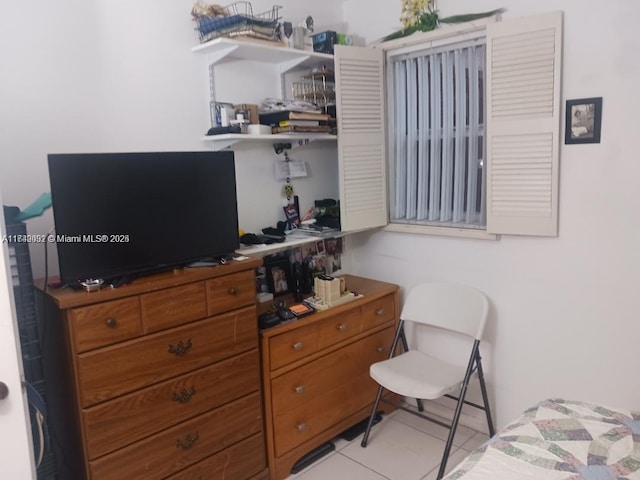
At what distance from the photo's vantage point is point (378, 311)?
2.81m

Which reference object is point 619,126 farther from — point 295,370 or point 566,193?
point 295,370

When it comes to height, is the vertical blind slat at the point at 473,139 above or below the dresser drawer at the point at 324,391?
above

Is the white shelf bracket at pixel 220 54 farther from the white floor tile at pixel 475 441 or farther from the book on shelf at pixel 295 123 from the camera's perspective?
the white floor tile at pixel 475 441

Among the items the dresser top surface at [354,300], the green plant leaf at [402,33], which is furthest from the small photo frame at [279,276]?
the green plant leaf at [402,33]

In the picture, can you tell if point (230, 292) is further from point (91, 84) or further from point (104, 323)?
point (91, 84)

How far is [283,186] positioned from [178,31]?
0.97m

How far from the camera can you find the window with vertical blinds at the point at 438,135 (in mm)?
2580

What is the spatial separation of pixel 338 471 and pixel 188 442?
2.78 feet

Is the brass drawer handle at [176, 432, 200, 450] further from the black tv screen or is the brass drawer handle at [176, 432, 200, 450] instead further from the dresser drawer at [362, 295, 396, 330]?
the dresser drawer at [362, 295, 396, 330]

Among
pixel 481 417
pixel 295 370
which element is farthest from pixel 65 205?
pixel 481 417

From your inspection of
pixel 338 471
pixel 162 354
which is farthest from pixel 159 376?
pixel 338 471

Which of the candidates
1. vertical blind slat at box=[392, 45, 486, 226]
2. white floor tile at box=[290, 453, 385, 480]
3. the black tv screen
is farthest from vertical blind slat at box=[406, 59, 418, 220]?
white floor tile at box=[290, 453, 385, 480]

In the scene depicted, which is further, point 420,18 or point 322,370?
point 420,18

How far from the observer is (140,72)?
2184mm
